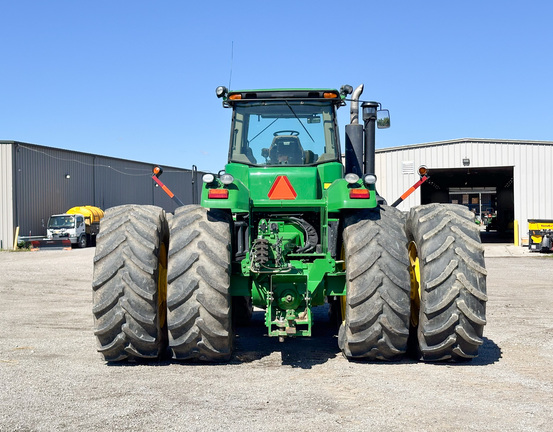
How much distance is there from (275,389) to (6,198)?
31787 mm

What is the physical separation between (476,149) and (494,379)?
2524cm

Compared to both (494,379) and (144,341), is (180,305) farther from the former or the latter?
(494,379)

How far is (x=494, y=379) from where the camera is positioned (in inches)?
219

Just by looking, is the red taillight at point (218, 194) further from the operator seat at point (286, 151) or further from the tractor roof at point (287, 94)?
the tractor roof at point (287, 94)

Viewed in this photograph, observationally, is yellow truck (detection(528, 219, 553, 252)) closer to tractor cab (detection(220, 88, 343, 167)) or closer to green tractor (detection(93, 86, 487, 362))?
tractor cab (detection(220, 88, 343, 167))

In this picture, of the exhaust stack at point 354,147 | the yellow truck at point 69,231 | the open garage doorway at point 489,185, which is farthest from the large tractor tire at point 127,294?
the open garage doorway at point 489,185

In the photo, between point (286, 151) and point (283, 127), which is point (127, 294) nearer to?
point (286, 151)

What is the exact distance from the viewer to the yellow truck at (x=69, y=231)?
32.7 meters

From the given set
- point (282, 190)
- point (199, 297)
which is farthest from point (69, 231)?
point (199, 297)

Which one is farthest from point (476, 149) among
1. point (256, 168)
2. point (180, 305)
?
point (180, 305)

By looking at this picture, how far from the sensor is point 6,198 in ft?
110

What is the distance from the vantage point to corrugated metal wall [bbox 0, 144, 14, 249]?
33250 mm

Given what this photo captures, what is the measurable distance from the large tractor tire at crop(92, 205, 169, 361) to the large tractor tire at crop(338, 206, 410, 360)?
186cm

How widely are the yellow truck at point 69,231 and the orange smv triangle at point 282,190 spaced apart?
2784 centimetres
